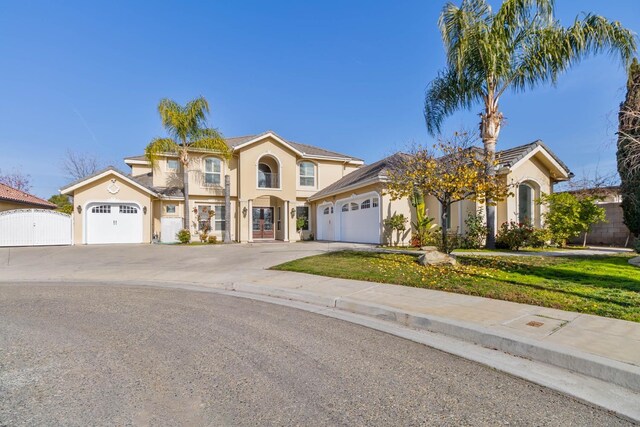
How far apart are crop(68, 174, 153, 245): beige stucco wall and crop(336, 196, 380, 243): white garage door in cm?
1175

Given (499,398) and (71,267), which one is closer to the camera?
(499,398)

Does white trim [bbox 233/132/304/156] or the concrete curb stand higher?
white trim [bbox 233/132/304/156]

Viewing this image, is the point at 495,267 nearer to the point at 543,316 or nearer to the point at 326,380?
the point at 543,316

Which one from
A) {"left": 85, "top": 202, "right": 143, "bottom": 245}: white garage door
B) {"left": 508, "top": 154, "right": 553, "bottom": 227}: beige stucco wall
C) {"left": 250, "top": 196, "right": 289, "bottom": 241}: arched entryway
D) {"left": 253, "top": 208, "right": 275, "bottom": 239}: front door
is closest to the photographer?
{"left": 508, "top": 154, "right": 553, "bottom": 227}: beige stucco wall

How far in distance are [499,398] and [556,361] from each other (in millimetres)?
1205

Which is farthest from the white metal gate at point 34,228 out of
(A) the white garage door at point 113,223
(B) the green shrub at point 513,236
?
(B) the green shrub at point 513,236

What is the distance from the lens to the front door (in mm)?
24969

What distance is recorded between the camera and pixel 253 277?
370 inches

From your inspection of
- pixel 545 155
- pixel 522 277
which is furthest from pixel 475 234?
pixel 522 277

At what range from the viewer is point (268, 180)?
24234mm

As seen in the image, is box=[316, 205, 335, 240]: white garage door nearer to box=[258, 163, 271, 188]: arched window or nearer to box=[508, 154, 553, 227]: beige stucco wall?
box=[258, 163, 271, 188]: arched window

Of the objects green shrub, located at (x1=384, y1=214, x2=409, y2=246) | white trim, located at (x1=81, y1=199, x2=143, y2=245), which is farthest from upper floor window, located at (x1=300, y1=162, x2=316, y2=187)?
white trim, located at (x1=81, y1=199, x2=143, y2=245)

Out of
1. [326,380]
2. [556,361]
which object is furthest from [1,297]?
[556,361]

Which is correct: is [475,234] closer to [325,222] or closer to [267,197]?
[325,222]
